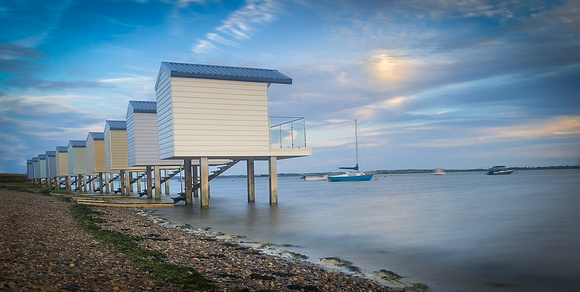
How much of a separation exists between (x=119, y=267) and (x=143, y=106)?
98.6 ft

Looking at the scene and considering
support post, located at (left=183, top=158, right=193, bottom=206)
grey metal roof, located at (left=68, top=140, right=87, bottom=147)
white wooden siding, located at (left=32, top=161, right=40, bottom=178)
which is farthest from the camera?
white wooden siding, located at (left=32, top=161, right=40, bottom=178)

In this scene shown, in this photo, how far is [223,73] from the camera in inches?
978

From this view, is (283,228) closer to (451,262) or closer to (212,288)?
(451,262)

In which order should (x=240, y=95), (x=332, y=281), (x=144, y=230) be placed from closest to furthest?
1. (x=332, y=281)
2. (x=144, y=230)
3. (x=240, y=95)

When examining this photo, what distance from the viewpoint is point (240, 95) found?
25.4 meters

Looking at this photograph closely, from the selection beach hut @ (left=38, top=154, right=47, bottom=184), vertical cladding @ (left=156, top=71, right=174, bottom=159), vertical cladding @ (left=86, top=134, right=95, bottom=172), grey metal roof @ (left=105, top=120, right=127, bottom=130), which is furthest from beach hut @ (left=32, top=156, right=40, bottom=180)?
vertical cladding @ (left=156, top=71, right=174, bottom=159)

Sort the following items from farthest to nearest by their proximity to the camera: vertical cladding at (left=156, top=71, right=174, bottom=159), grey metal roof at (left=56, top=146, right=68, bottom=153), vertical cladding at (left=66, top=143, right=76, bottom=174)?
1. grey metal roof at (left=56, top=146, right=68, bottom=153)
2. vertical cladding at (left=66, top=143, right=76, bottom=174)
3. vertical cladding at (left=156, top=71, right=174, bottom=159)

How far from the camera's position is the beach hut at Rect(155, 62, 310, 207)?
24094mm

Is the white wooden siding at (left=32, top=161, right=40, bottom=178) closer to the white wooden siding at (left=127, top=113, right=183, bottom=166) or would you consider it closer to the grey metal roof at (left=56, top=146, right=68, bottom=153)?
the grey metal roof at (left=56, top=146, right=68, bottom=153)

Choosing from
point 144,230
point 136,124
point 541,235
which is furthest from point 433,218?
point 136,124

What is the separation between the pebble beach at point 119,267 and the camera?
711 cm

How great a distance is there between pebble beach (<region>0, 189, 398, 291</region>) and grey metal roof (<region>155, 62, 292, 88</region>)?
12.4m

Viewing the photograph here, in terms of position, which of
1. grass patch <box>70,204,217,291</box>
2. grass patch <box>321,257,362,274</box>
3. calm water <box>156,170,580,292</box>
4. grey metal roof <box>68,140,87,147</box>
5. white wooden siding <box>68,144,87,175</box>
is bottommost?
calm water <box>156,170,580,292</box>

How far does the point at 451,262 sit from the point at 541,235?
746 centimetres
